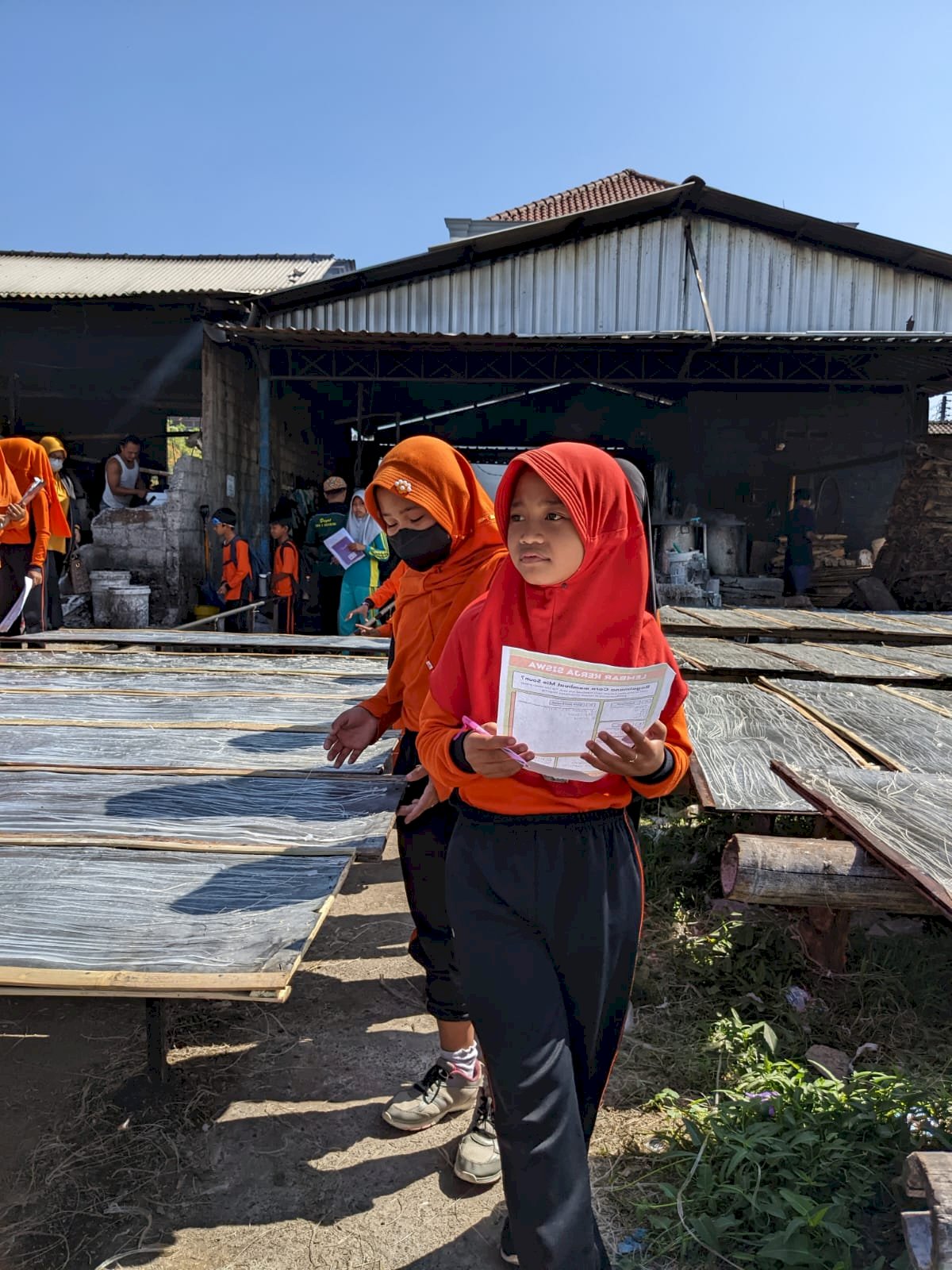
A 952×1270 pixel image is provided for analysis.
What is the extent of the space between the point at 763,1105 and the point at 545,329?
37.6 feet

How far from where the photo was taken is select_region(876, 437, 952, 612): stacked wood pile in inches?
484

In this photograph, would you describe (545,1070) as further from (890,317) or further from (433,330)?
(890,317)

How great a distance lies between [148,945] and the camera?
149 centimetres

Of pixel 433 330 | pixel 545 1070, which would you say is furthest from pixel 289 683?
pixel 433 330

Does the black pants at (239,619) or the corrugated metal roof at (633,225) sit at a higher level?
the corrugated metal roof at (633,225)

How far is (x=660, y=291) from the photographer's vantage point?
12.0 meters

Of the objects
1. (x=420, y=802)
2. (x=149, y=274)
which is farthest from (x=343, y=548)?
(x=149, y=274)

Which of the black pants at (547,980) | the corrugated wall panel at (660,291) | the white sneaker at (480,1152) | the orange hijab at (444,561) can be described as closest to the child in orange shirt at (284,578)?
the corrugated wall panel at (660,291)

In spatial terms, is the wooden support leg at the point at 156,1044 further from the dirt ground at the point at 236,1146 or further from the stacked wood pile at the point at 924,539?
the stacked wood pile at the point at 924,539

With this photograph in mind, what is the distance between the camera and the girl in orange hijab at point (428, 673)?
204 cm

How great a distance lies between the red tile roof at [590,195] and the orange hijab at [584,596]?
17.8 m

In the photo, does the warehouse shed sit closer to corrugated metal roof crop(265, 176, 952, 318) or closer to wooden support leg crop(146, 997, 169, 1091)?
corrugated metal roof crop(265, 176, 952, 318)

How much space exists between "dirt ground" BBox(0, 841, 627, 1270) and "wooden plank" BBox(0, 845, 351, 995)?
31.5 inches

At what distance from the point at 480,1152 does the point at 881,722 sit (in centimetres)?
228
